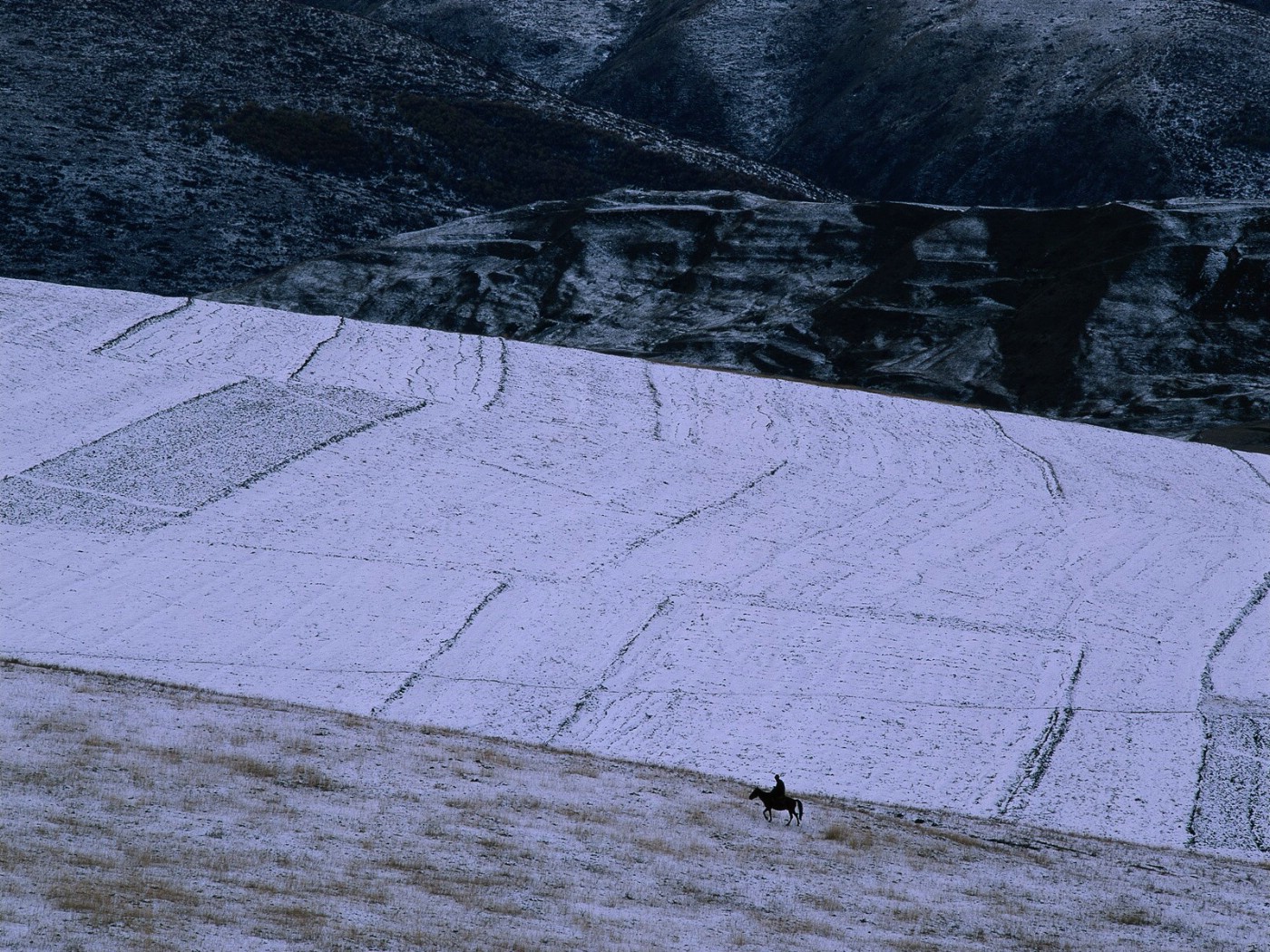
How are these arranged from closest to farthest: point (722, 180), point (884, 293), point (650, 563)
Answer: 1. point (650, 563)
2. point (884, 293)
3. point (722, 180)

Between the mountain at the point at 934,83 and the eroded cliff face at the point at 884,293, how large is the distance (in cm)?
4017

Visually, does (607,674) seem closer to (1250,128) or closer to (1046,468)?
(1046,468)

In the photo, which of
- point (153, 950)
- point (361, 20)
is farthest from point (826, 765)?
point (361, 20)

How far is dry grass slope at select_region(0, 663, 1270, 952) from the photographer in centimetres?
1021

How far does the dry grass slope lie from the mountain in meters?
97.7

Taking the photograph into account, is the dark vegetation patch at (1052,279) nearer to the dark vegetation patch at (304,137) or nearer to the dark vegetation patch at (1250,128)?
the dark vegetation patch at (1250,128)

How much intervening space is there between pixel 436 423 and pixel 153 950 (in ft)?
88.8

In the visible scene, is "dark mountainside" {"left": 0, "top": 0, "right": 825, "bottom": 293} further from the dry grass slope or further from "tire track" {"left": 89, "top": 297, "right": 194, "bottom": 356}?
the dry grass slope

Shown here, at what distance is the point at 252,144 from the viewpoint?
90.7 metres

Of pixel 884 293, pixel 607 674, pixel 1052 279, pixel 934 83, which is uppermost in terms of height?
pixel 934 83

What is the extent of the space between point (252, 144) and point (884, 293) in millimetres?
46093

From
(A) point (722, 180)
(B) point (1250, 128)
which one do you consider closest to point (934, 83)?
(B) point (1250, 128)

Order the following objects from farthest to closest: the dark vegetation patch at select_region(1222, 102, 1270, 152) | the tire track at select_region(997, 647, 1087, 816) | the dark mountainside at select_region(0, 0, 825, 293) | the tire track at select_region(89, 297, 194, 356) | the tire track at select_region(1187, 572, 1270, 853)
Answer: the dark vegetation patch at select_region(1222, 102, 1270, 152) < the dark mountainside at select_region(0, 0, 825, 293) < the tire track at select_region(89, 297, 194, 356) < the tire track at select_region(997, 647, 1087, 816) < the tire track at select_region(1187, 572, 1270, 853)

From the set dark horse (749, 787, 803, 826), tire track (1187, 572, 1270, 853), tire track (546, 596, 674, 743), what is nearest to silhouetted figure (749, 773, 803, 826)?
dark horse (749, 787, 803, 826)
